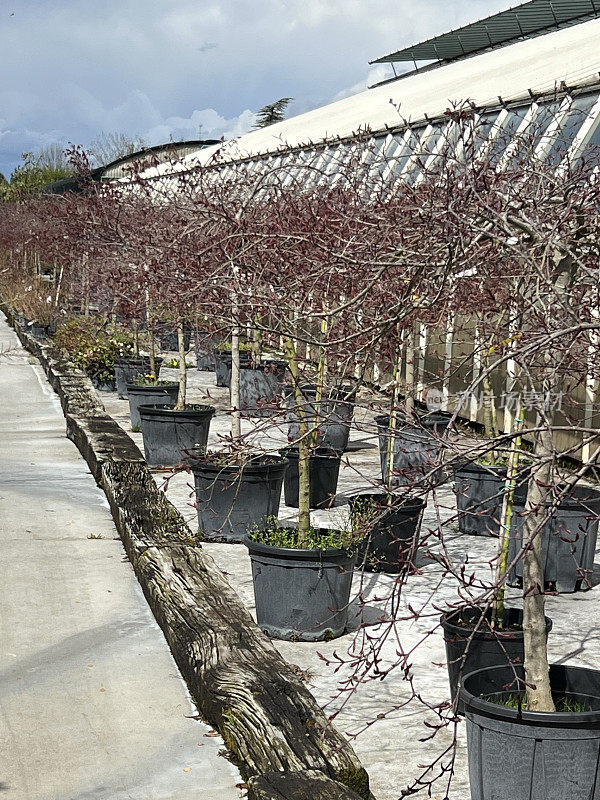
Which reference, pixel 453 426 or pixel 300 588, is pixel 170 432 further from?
pixel 453 426

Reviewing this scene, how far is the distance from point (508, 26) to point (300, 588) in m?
22.3

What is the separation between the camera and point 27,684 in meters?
4.73

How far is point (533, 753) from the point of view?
3107 mm

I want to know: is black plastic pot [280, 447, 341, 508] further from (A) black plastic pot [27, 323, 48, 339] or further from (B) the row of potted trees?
(A) black plastic pot [27, 323, 48, 339]

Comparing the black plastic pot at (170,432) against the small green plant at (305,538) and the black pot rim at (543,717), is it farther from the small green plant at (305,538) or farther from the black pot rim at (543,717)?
the black pot rim at (543,717)

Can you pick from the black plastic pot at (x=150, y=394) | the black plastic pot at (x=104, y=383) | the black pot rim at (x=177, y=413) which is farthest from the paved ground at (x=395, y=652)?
the black plastic pot at (x=104, y=383)

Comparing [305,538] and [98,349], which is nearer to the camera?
[305,538]

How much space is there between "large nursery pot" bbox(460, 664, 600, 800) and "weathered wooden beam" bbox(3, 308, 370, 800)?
1.42ft

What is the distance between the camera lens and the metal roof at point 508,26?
23281mm

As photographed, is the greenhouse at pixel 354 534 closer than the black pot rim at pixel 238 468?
Yes

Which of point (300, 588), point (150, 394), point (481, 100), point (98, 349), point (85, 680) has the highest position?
point (481, 100)

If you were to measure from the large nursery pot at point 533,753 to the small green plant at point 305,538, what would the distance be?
2212mm

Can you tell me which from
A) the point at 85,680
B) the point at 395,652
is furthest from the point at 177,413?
the point at 395,652

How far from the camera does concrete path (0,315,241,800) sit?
3.83m
